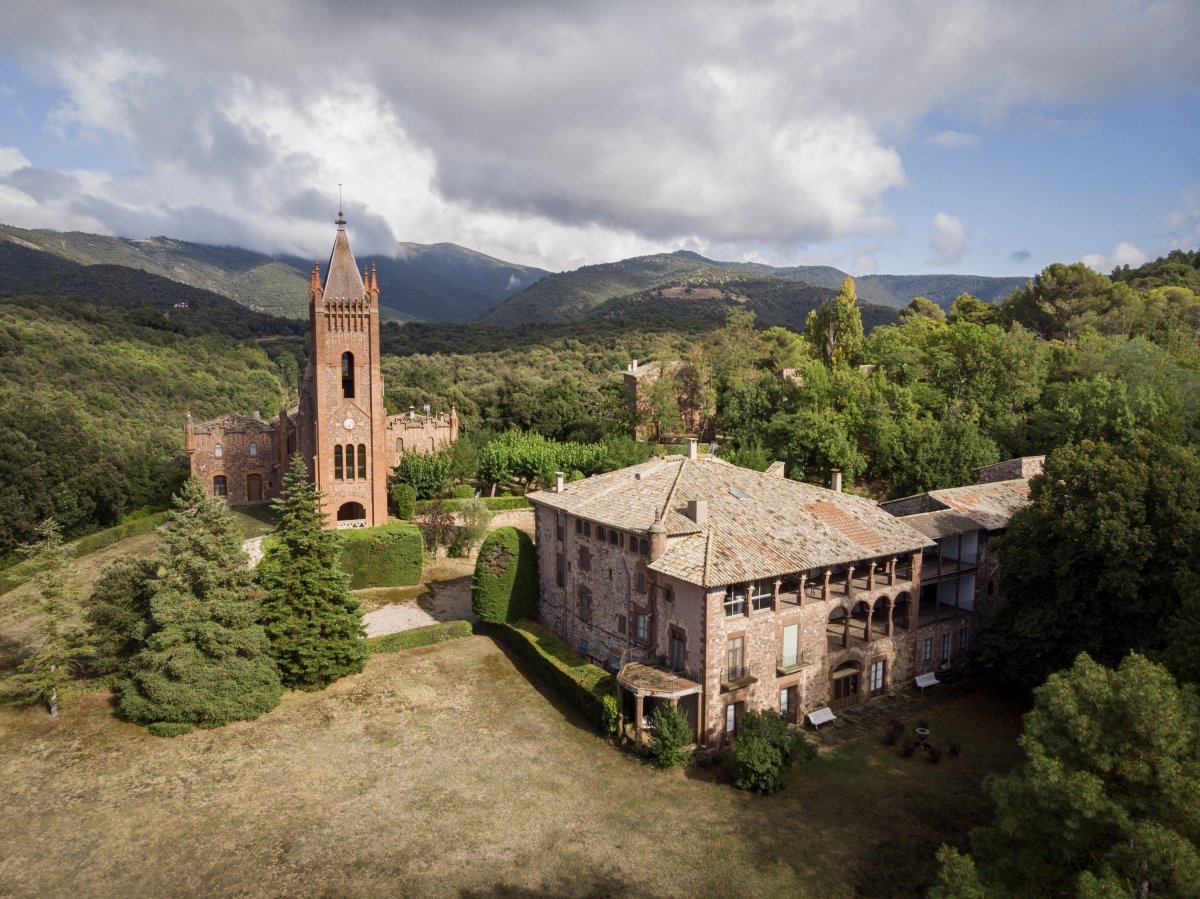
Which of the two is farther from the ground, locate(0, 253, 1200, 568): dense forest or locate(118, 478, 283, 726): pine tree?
locate(0, 253, 1200, 568): dense forest

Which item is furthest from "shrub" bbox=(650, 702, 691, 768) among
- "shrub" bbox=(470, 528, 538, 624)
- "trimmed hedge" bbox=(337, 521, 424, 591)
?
"trimmed hedge" bbox=(337, 521, 424, 591)

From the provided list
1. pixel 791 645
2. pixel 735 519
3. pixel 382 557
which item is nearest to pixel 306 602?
pixel 382 557

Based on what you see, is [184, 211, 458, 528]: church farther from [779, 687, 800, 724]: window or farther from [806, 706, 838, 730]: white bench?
[806, 706, 838, 730]: white bench

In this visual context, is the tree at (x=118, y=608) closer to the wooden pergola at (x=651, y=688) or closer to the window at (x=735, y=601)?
the wooden pergola at (x=651, y=688)

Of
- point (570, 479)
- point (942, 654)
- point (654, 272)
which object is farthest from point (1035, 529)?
point (654, 272)

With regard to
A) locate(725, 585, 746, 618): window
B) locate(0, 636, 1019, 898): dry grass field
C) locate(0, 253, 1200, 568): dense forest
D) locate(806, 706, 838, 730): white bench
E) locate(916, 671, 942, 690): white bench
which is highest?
locate(0, 253, 1200, 568): dense forest

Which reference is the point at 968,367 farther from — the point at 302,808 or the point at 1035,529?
the point at 302,808

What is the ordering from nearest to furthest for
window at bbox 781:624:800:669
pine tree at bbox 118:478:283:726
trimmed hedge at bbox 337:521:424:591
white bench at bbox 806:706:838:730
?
1. pine tree at bbox 118:478:283:726
2. window at bbox 781:624:800:669
3. white bench at bbox 806:706:838:730
4. trimmed hedge at bbox 337:521:424:591
